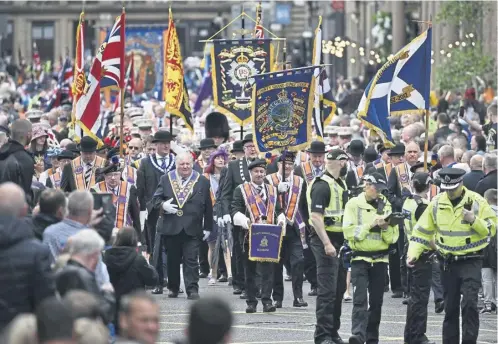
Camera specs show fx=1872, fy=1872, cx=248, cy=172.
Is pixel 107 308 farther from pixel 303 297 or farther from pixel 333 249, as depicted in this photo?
pixel 303 297

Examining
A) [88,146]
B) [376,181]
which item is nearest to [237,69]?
[88,146]

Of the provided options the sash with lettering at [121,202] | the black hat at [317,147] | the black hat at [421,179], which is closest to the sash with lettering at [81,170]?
the sash with lettering at [121,202]

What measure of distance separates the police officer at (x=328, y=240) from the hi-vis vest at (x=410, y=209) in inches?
39.1

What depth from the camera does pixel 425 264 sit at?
16.0 meters

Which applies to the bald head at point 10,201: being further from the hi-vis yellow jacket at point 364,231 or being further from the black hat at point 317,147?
the black hat at point 317,147

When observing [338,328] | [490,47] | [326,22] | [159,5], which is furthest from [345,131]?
[159,5]

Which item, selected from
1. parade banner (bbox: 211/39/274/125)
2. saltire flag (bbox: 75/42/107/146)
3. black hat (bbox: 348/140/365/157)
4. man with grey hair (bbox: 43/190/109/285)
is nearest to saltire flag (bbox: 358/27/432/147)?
black hat (bbox: 348/140/365/157)

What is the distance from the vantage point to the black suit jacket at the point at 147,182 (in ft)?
69.1

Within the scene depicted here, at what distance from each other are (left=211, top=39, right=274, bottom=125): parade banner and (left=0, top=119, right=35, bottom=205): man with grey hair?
7396 millimetres

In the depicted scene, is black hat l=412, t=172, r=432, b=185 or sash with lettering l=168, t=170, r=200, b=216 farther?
sash with lettering l=168, t=170, r=200, b=216

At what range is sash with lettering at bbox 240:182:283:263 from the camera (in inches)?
734

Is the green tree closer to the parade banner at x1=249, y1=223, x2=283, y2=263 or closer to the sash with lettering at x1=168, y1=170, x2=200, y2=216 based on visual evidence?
the sash with lettering at x1=168, y1=170, x2=200, y2=216

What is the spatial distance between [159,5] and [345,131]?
105527 mm

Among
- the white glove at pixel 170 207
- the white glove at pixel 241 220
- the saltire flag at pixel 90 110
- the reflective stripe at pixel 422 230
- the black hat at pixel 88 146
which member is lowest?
the white glove at pixel 241 220
